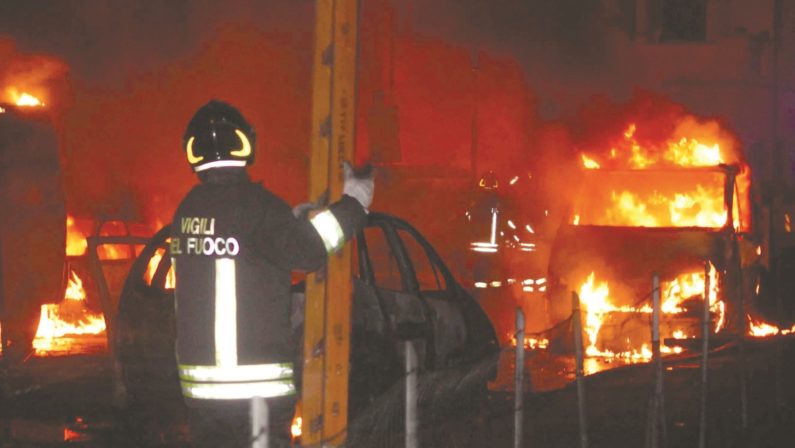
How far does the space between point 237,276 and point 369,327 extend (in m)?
2.00

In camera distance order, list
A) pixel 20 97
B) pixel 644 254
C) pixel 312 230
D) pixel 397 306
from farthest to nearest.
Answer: pixel 20 97 → pixel 644 254 → pixel 397 306 → pixel 312 230

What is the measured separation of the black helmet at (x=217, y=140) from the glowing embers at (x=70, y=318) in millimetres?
11284

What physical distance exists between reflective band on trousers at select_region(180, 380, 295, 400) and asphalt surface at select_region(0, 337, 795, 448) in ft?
4.25

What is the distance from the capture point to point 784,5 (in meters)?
35.7

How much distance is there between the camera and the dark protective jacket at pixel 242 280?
5.02m

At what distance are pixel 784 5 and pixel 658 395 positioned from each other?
3002 centimetres

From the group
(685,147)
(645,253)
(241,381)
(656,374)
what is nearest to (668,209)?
(645,253)

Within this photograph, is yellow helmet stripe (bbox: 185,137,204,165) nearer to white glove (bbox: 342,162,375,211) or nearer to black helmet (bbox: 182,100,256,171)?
black helmet (bbox: 182,100,256,171)

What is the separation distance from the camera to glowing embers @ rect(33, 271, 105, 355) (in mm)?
16328

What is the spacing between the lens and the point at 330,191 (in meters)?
5.46

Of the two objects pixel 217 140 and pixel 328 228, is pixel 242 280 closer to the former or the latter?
pixel 328 228

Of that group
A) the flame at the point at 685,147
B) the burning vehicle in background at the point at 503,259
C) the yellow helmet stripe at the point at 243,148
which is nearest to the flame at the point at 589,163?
the flame at the point at 685,147

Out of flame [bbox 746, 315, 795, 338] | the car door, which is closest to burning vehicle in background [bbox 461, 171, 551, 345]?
flame [bbox 746, 315, 795, 338]

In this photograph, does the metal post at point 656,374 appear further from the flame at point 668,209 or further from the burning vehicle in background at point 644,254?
the flame at point 668,209
